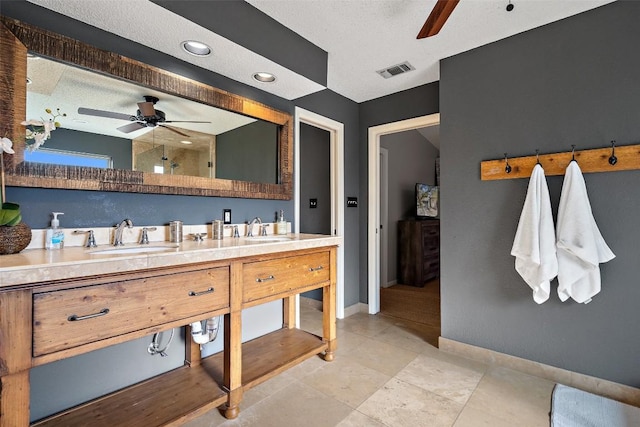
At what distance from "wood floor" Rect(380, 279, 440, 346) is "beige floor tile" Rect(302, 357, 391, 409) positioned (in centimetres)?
85

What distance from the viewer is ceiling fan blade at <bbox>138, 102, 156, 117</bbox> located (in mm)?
1834

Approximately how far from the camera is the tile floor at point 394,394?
1655 mm

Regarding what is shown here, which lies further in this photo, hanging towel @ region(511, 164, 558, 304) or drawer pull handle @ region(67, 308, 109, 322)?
hanging towel @ region(511, 164, 558, 304)

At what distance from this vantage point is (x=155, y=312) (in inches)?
53.6

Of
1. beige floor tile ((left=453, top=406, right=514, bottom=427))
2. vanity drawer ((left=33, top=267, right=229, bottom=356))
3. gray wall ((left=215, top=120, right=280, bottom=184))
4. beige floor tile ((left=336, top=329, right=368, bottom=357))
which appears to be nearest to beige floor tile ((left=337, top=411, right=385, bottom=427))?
beige floor tile ((left=453, top=406, right=514, bottom=427))

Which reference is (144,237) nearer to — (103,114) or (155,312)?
(155,312)

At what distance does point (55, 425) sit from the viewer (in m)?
1.42

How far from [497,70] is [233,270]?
2441 millimetres

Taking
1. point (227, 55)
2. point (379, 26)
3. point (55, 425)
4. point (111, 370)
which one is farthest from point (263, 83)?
point (55, 425)

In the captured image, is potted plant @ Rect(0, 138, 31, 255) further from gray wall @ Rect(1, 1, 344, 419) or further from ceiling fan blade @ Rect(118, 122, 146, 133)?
ceiling fan blade @ Rect(118, 122, 146, 133)

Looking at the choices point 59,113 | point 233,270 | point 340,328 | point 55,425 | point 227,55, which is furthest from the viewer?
point 340,328

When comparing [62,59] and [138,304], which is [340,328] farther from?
[62,59]

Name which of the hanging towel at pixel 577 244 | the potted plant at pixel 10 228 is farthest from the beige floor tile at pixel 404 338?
the potted plant at pixel 10 228

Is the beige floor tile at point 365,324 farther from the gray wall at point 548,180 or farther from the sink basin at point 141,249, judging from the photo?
the sink basin at point 141,249
